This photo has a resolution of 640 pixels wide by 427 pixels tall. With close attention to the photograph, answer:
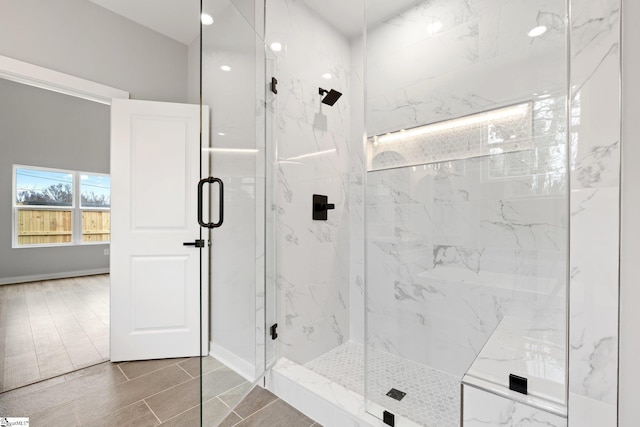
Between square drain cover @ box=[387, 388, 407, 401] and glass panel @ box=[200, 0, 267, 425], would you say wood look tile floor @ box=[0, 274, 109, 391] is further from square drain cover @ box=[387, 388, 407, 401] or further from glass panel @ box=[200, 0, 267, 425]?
square drain cover @ box=[387, 388, 407, 401]

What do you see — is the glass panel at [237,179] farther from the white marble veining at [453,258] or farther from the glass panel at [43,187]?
the glass panel at [43,187]

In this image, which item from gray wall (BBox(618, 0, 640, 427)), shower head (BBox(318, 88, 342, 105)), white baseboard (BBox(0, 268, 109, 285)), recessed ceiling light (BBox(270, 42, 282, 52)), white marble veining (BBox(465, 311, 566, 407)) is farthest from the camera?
white baseboard (BBox(0, 268, 109, 285))

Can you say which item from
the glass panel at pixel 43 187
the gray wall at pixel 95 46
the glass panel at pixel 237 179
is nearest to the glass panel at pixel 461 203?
the glass panel at pixel 237 179

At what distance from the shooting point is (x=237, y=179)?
1.67 meters

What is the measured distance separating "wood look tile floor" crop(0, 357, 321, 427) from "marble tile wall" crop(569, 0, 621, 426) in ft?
4.17

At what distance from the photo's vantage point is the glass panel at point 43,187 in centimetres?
523

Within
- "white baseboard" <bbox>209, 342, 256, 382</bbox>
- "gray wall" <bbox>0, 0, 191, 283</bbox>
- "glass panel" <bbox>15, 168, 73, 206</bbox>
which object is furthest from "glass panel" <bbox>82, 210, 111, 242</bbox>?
"white baseboard" <bbox>209, 342, 256, 382</bbox>

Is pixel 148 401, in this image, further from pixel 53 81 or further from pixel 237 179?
pixel 53 81

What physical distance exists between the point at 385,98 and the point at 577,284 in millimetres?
1662

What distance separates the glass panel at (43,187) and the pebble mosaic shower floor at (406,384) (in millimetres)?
6381

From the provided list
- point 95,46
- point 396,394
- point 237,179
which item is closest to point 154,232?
point 237,179

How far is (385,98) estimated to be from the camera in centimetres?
214

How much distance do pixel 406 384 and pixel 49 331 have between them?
3.45m

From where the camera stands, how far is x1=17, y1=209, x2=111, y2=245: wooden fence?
529 cm
